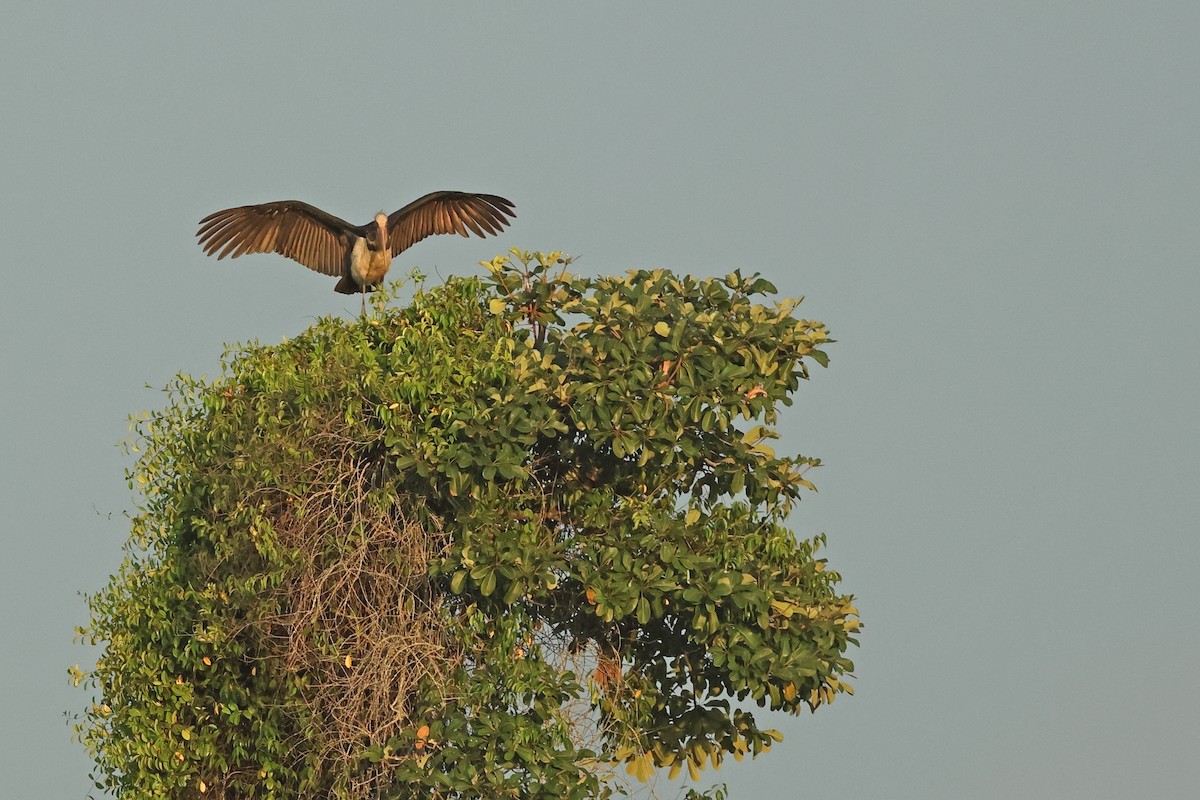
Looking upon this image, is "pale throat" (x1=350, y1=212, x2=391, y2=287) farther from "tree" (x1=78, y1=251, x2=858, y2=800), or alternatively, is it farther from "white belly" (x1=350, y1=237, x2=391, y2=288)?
"tree" (x1=78, y1=251, x2=858, y2=800)

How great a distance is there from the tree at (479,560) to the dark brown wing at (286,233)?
144cm

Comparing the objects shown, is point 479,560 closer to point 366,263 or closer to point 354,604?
point 354,604

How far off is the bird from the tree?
4.87 feet

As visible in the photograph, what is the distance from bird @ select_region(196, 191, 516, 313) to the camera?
1244 centimetres

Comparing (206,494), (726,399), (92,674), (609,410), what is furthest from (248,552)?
(726,399)

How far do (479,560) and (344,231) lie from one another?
11.3 feet

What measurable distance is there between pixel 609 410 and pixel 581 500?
2.59 ft

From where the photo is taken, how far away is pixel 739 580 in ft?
34.5

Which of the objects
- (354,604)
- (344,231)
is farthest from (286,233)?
(354,604)

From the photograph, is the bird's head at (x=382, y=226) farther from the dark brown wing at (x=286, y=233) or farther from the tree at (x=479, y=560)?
the tree at (x=479, y=560)

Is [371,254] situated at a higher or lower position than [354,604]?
higher

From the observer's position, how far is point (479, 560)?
401 inches

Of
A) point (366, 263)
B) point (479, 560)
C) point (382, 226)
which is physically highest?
point (382, 226)

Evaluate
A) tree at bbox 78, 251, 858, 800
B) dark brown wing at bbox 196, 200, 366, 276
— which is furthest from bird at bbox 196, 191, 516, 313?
tree at bbox 78, 251, 858, 800
